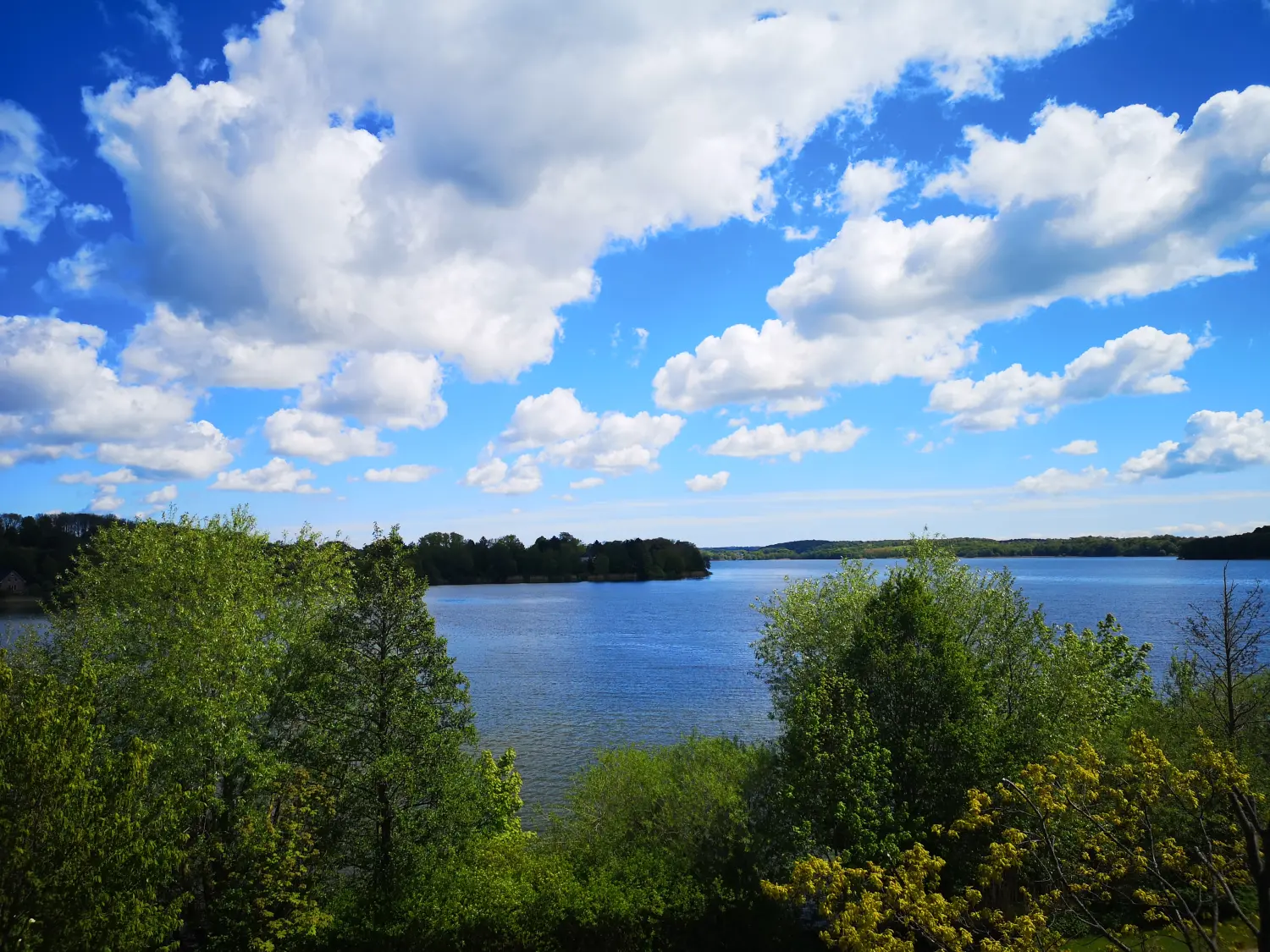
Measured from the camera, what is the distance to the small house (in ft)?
386

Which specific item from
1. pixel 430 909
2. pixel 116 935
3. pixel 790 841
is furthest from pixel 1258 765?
pixel 116 935

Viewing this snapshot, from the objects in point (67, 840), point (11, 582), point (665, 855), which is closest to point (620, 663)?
Answer: point (665, 855)

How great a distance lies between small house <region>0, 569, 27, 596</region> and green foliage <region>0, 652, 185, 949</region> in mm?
130704

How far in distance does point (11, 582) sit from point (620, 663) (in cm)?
10491

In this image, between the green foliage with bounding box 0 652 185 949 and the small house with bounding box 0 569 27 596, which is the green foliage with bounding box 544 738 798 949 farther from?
the small house with bounding box 0 569 27 596

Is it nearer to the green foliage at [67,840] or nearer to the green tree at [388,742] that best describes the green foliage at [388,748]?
the green tree at [388,742]

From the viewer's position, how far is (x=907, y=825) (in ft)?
73.0

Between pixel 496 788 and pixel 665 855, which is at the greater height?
pixel 496 788

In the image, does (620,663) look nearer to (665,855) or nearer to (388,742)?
(665,855)

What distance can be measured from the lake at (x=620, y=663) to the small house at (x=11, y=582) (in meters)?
34.2

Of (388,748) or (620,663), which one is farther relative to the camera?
(620,663)

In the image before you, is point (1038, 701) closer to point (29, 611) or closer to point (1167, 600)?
point (1167, 600)

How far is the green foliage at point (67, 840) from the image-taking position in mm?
14320

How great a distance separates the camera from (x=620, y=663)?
7331 centimetres
